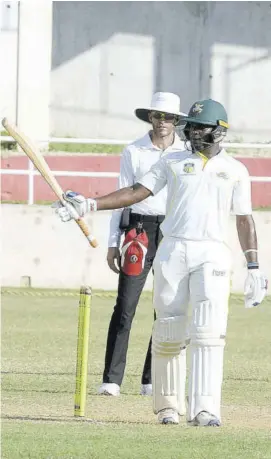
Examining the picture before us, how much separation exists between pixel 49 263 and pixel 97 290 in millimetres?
710

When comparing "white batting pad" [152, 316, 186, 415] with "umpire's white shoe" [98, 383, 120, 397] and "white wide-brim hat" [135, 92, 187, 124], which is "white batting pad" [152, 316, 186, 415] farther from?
"white wide-brim hat" [135, 92, 187, 124]

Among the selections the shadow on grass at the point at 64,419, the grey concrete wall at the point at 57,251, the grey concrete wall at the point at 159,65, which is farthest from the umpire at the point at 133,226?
the grey concrete wall at the point at 159,65

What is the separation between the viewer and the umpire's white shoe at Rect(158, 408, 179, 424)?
9.18 m

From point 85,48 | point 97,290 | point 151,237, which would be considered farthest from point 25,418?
point 85,48

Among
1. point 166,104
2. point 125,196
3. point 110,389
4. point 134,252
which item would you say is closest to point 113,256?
point 134,252

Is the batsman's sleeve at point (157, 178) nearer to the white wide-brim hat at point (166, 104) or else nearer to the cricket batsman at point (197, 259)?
the cricket batsman at point (197, 259)

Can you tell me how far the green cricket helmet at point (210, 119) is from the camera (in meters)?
9.15

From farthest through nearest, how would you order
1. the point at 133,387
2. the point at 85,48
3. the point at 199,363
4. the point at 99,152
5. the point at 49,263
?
the point at 85,48, the point at 99,152, the point at 49,263, the point at 133,387, the point at 199,363

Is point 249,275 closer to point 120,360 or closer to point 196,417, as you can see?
point 196,417

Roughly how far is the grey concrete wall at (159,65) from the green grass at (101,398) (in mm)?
13213

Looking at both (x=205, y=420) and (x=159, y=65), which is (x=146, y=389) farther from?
(x=159, y=65)

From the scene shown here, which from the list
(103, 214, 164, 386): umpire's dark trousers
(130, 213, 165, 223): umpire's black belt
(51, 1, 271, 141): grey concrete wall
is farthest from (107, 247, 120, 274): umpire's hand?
(51, 1, 271, 141): grey concrete wall

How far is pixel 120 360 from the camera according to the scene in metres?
10.8

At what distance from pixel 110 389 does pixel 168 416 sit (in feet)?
5.11
